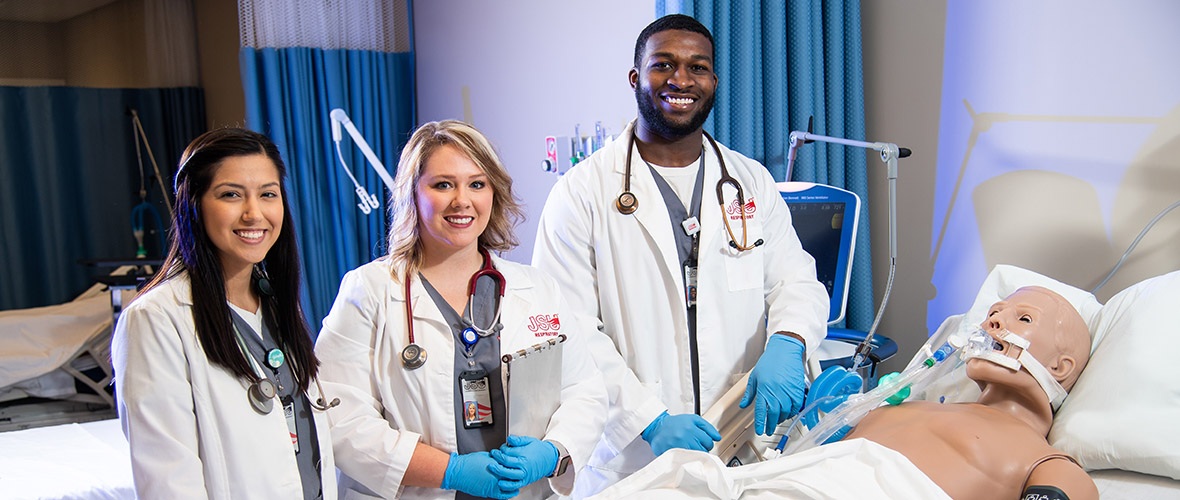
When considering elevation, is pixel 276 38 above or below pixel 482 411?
above

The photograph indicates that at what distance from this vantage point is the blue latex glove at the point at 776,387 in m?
1.67

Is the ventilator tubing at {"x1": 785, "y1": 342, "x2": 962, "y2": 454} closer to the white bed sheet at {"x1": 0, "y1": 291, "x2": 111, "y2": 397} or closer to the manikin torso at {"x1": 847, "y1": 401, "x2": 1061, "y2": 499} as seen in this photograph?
the manikin torso at {"x1": 847, "y1": 401, "x2": 1061, "y2": 499}

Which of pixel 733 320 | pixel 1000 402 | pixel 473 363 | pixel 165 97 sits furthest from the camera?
pixel 165 97

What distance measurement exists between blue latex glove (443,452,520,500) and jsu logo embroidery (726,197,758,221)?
32.8 inches

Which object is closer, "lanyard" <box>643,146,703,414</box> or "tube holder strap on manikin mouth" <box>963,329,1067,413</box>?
"tube holder strap on manikin mouth" <box>963,329,1067,413</box>

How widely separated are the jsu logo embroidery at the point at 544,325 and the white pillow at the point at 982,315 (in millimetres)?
862

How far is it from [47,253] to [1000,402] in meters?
5.29

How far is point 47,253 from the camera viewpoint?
4.86 metres

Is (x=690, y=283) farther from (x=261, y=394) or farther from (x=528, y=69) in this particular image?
(x=528, y=69)

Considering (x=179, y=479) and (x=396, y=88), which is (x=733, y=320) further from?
Result: (x=396, y=88)

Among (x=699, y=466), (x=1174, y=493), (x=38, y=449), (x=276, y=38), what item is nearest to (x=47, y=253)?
(x=276, y=38)

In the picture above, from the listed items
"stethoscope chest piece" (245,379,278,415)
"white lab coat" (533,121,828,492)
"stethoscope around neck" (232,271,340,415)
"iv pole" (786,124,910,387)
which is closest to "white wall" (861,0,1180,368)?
"iv pole" (786,124,910,387)

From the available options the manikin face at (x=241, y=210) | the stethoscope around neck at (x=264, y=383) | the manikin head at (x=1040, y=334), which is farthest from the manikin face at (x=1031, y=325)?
the manikin face at (x=241, y=210)

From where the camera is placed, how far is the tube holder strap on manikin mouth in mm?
1625
